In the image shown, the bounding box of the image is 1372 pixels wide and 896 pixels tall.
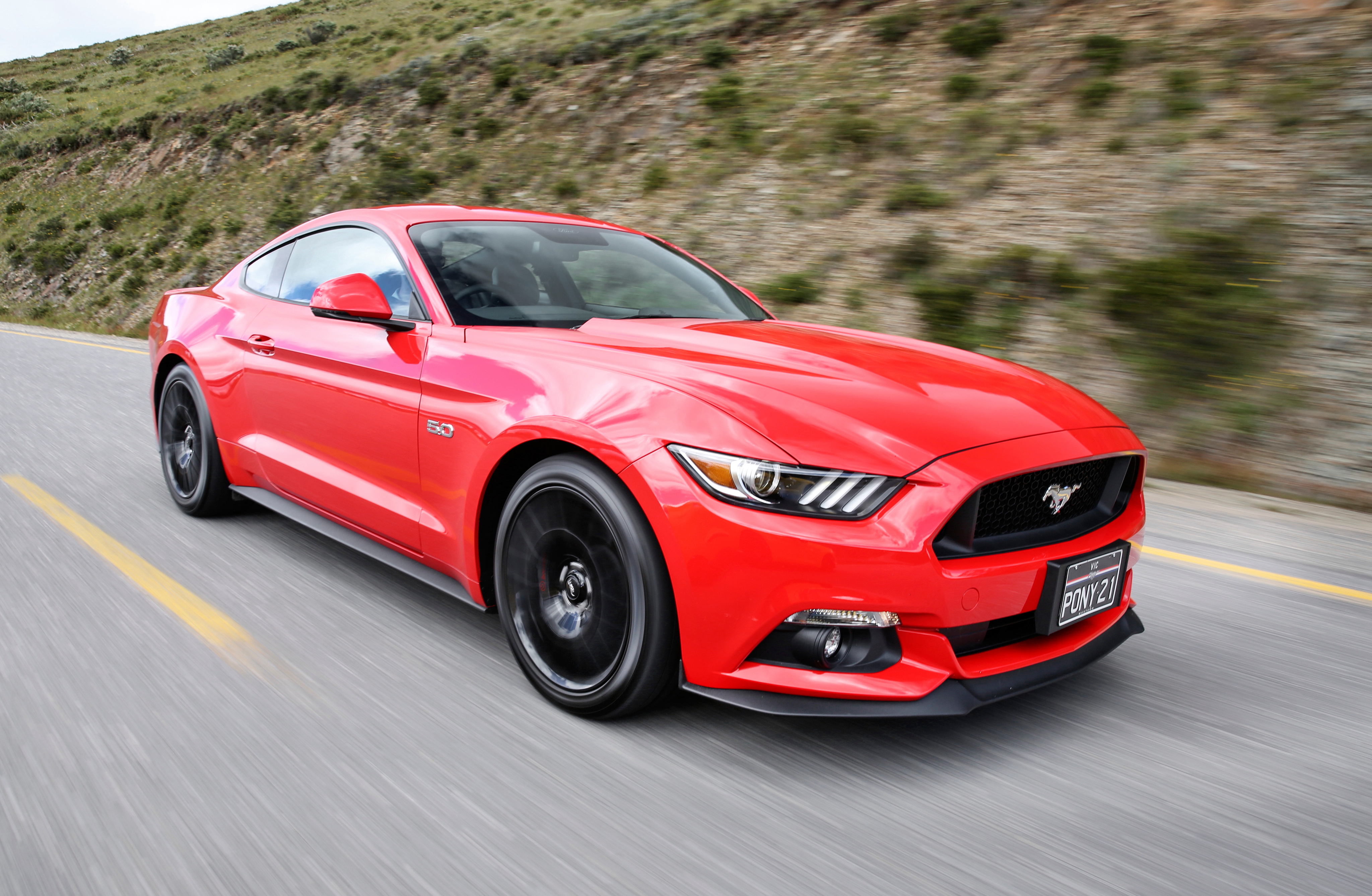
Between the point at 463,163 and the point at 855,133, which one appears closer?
the point at 855,133

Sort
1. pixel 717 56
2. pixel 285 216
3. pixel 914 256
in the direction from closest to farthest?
pixel 914 256
pixel 717 56
pixel 285 216

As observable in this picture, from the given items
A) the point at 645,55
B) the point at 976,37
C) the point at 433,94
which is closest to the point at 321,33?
the point at 433,94

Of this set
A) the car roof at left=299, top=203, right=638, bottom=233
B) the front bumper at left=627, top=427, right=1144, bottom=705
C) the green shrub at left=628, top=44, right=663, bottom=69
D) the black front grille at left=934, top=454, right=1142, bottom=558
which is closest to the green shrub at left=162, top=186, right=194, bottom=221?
the green shrub at left=628, top=44, right=663, bottom=69

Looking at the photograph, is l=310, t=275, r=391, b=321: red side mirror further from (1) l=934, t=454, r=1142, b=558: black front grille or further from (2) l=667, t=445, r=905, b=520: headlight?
(1) l=934, t=454, r=1142, b=558: black front grille

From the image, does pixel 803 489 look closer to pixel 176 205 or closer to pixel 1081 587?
pixel 1081 587

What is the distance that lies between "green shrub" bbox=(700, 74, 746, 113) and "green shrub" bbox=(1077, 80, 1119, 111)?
18.0ft

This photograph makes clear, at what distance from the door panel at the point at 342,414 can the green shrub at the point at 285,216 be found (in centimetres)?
1821

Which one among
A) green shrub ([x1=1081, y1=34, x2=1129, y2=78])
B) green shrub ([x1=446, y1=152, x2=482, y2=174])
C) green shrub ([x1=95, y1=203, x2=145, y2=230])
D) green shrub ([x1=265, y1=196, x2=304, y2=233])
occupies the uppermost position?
green shrub ([x1=1081, y1=34, x2=1129, y2=78])

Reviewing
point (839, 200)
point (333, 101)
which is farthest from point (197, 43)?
point (839, 200)

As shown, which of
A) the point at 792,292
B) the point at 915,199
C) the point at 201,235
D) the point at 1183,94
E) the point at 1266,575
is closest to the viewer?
the point at 1266,575

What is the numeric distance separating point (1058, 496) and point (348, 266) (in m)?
2.70

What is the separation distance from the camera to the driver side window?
3469mm

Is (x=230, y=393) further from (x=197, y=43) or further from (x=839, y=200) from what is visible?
(x=197, y=43)

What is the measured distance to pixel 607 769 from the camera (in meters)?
2.44
